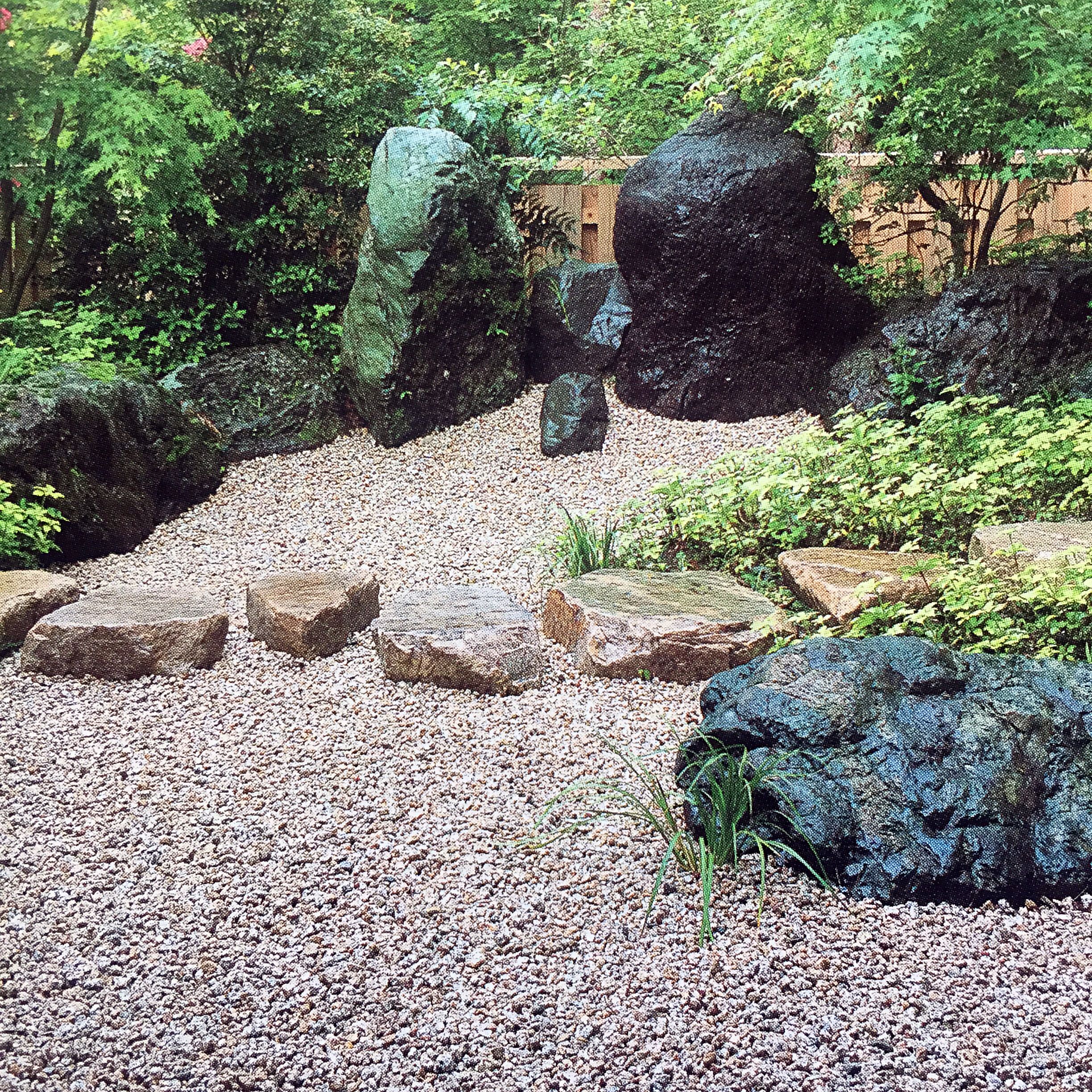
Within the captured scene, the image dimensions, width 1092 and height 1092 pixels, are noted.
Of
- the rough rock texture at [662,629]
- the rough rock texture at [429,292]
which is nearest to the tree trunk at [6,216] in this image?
the rough rock texture at [429,292]

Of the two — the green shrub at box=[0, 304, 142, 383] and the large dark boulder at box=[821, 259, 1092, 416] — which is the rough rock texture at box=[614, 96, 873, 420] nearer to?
the large dark boulder at box=[821, 259, 1092, 416]

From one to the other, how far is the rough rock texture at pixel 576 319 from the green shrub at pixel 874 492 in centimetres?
238

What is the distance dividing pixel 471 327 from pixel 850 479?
132 inches

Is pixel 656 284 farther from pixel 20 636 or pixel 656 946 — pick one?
pixel 656 946

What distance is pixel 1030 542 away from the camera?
13.9 ft

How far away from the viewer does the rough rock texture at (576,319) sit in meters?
7.77

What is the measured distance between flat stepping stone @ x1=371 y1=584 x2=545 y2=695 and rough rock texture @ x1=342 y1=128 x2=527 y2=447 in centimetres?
343

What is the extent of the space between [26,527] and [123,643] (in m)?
1.62

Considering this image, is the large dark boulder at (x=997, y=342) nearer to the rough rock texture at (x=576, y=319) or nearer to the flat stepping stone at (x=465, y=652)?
the rough rock texture at (x=576, y=319)

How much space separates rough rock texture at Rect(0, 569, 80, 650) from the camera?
4.51 metres

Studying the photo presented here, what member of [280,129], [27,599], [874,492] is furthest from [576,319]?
[27,599]

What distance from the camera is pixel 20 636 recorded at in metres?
4.56

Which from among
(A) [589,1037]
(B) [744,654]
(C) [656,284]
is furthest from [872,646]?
(C) [656,284]

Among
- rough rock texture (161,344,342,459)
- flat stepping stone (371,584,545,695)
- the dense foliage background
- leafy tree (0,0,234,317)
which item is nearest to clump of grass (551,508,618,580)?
flat stepping stone (371,584,545,695)
